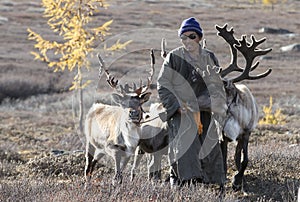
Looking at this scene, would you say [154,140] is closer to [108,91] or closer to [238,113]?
[238,113]

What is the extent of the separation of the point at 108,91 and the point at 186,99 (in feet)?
52.8

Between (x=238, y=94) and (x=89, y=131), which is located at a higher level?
(x=238, y=94)

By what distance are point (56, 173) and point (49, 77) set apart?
24217 mm

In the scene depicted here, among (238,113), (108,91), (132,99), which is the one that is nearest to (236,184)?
(238,113)

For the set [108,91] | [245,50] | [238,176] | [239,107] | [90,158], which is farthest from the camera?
[108,91]

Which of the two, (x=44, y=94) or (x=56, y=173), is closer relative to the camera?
(x=56, y=173)

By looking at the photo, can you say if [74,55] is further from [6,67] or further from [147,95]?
[6,67]

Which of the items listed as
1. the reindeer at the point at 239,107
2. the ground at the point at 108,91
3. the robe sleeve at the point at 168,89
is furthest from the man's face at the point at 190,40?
the ground at the point at 108,91

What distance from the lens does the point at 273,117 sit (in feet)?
63.3

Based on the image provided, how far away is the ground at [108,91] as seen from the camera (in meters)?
9.35

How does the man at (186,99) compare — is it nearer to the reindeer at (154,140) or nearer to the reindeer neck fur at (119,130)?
the reindeer neck fur at (119,130)

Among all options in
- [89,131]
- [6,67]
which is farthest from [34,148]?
[6,67]

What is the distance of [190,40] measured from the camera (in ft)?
24.9

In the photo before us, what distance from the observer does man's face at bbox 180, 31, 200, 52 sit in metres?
7.55
